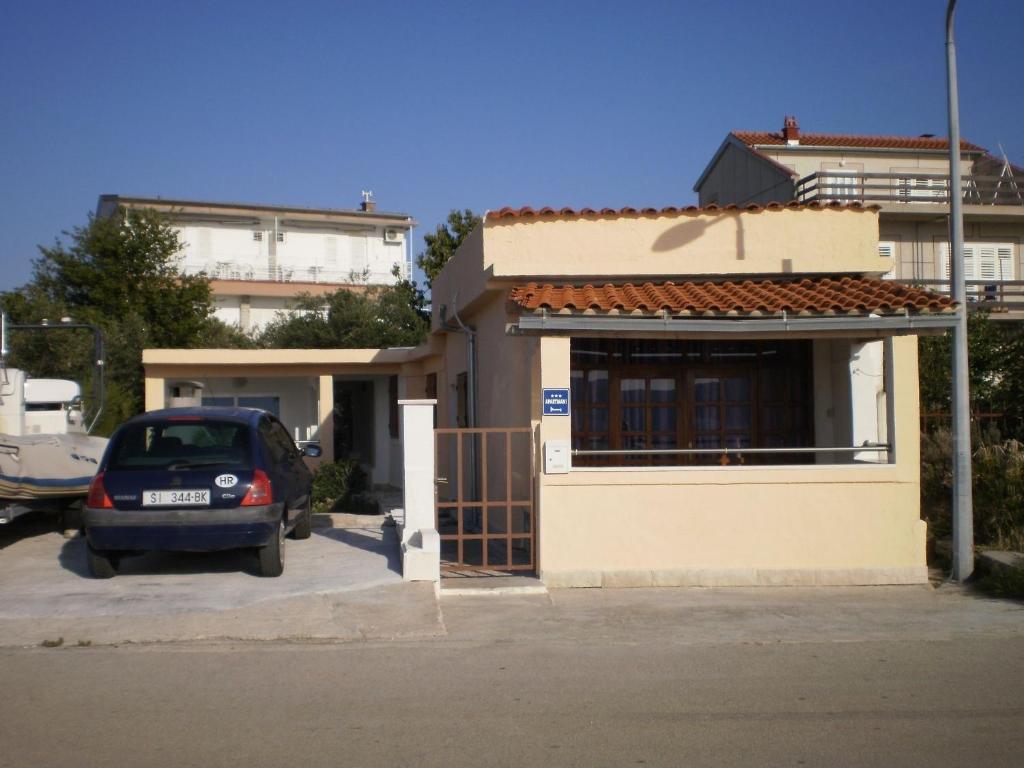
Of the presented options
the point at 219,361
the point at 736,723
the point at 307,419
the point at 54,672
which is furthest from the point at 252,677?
the point at 307,419

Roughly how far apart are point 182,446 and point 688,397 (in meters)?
5.90

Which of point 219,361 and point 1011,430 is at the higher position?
point 219,361

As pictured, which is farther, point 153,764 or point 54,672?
point 54,672

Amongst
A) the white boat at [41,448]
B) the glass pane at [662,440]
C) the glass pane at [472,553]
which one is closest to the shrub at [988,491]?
the glass pane at [662,440]

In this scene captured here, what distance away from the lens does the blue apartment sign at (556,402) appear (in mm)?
9305

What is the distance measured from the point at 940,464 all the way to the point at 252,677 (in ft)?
31.9

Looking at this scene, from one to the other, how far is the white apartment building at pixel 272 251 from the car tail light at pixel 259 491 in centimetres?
3499

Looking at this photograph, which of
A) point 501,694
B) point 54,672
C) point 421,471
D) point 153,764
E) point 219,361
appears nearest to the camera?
point 153,764

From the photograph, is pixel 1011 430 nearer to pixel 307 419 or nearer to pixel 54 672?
pixel 54 672

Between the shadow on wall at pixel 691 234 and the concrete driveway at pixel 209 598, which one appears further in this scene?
the shadow on wall at pixel 691 234

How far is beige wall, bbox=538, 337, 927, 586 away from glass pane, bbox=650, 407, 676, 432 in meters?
2.08

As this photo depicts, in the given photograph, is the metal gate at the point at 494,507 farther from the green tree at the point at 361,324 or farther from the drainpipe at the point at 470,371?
the green tree at the point at 361,324

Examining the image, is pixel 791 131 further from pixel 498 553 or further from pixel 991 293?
pixel 498 553

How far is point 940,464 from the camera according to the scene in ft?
41.2
